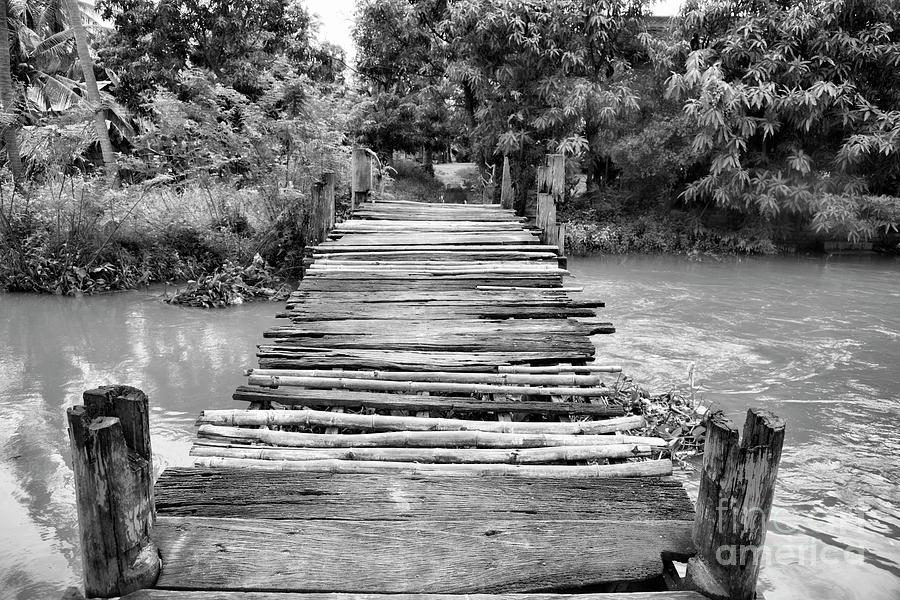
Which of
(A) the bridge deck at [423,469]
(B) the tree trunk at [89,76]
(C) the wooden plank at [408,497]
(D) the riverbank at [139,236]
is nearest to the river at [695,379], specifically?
(D) the riverbank at [139,236]

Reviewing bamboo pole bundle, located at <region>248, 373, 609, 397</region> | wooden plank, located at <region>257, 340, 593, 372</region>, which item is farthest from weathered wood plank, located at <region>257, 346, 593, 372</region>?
bamboo pole bundle, located at <region>248, 373, 609, 397</region>

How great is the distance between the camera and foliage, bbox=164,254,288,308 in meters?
8.90

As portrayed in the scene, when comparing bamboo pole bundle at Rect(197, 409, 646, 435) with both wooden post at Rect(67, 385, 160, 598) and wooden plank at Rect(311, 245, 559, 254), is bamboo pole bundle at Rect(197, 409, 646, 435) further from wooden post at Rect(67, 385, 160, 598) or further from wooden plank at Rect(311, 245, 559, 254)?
wooden plank at Rect(311, 245, 559, 254)

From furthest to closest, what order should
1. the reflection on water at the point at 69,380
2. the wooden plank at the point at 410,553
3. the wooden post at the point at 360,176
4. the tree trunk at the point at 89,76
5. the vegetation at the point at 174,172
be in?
1. the tree trunk at the point at 89,76
2. the vegetation at the point at 174,172
3. the wooden post at the point at 360,176
4. the reflection on water at the point at 69,380
5. the wooden plank at the point at 410,553

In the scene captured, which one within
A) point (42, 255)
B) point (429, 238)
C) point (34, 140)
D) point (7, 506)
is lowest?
point (7, 506)

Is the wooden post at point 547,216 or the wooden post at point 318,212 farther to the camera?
the wooden post at point 318,212

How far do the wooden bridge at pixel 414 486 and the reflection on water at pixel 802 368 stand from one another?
1724mm

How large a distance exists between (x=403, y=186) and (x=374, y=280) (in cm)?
1282

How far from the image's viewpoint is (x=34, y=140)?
37.3 feet

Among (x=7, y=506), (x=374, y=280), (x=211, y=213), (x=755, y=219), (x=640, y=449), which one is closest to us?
(x=640, y=449)

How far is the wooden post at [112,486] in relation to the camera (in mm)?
1735

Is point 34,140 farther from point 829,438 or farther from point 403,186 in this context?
point 829,438

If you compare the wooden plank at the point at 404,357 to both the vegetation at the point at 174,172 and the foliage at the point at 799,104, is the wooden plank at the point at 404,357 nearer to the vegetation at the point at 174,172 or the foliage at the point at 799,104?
the vegetation at the point at 174,172

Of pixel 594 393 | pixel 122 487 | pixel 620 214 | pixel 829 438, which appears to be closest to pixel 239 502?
pixel 122 487
